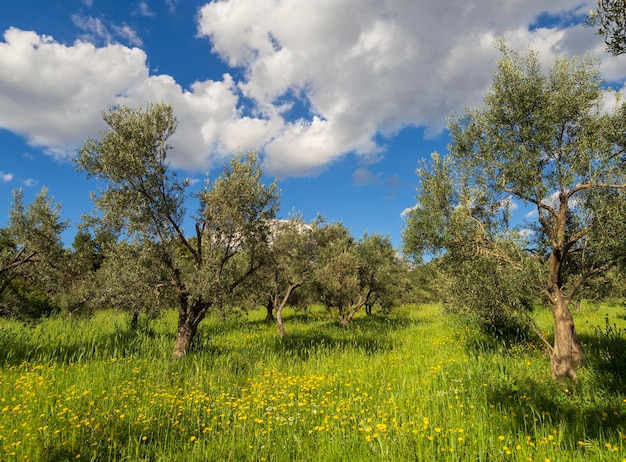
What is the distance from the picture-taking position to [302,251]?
22.4 meters

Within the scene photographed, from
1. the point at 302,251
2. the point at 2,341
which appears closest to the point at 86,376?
the point at 2,341

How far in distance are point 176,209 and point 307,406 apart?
1060 centimetres

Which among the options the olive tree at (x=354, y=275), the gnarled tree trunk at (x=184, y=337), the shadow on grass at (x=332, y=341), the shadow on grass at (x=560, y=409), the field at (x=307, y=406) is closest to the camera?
the field at (x=307, y=406)

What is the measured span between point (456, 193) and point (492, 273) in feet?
10.8

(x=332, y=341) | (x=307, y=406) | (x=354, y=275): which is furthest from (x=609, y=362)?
(x=354, y=275)

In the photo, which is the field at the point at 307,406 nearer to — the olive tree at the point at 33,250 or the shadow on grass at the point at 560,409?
the shadow on grass at the point at 560,409

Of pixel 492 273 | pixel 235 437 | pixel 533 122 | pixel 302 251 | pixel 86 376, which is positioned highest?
pixel 533 122

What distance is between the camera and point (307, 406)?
8.88 metres

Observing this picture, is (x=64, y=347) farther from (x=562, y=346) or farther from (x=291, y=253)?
(x=562, y=346)

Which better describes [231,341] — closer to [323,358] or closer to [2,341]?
[323,358]

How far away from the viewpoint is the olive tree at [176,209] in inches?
535

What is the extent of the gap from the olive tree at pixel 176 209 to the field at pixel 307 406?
308 centimetres

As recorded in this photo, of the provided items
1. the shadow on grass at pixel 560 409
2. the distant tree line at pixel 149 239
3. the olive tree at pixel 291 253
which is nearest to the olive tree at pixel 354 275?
the olive tree at pixel 291 253

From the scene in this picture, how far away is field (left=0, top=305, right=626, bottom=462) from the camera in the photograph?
6.35 m
